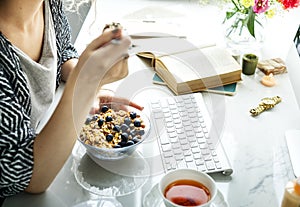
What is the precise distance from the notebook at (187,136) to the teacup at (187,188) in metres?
0.11

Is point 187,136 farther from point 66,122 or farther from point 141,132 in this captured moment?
point 66,122

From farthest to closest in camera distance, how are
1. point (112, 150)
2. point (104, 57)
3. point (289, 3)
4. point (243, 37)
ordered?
point (243, 37) → point (289, 3) → point (112, 150) → point (104, 57)

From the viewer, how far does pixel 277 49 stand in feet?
4.73

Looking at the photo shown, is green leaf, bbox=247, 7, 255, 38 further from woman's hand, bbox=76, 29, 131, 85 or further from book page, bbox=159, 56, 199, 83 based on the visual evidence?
woman's hand, bbox=76, 29, 131, 85

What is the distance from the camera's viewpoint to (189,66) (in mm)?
1260

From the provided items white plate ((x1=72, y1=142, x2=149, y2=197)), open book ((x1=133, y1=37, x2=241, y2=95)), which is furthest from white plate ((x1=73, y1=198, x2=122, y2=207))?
open book ((x1=133, y1=37, x2=241, y2=95))

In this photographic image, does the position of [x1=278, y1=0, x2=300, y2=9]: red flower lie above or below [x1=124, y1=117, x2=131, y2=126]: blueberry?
above

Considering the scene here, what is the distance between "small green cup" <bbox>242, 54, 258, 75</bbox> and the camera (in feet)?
4.27

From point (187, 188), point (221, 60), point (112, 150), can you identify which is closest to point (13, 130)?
point (112, 150)

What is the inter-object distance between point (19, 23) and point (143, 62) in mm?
388

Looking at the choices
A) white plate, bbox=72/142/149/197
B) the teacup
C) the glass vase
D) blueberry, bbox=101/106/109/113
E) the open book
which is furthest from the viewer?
the glass vase

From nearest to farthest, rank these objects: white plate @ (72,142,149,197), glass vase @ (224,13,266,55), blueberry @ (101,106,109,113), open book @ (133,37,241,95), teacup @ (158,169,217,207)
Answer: teacup @ (158,169,217,207)
white plate @ (72,142,149,197)
blueberry @ (101,106,109,113)
open book @ (133,37,241,95)
glass vase @ (224,13,266,55)

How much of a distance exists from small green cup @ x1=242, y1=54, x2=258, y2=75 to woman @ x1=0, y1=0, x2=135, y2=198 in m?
0.49

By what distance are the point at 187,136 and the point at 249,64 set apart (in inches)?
13.9
